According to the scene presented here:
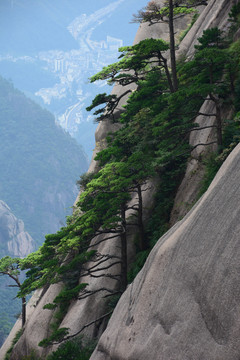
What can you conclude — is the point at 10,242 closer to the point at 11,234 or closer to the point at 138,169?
the point at 11,234

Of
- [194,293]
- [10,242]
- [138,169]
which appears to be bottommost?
[194,293]

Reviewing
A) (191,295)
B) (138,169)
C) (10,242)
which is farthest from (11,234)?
(191,295)

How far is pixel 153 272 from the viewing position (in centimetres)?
968

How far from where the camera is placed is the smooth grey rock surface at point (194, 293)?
23.2ft

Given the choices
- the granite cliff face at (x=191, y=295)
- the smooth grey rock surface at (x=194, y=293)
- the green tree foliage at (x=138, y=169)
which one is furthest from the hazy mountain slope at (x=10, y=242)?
the smooth grey rock surface at (x=194, y=293)

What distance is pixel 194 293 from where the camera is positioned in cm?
782

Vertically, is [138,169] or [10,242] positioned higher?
[10,242]

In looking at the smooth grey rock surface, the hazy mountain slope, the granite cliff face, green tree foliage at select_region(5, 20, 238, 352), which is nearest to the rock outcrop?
the hazy mountain slope

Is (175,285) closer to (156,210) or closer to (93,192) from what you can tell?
(93,192)

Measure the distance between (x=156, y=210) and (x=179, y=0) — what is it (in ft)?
33.9

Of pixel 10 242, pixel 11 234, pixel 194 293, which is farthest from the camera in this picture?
pixel 11 234

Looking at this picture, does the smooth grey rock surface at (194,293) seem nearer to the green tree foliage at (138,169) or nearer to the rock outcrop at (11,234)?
the green tree foliage at (138,169)

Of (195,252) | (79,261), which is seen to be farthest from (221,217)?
(79,261)

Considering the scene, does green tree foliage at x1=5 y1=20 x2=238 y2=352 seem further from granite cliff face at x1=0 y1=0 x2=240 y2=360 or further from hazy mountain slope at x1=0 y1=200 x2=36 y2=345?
hazy mountain slope at x1=0 y1=200 x2=36 y2=345
